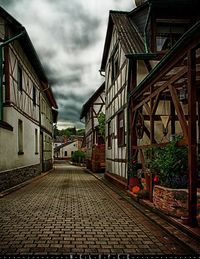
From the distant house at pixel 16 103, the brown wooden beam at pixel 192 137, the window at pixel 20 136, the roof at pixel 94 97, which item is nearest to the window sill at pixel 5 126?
the distant house at pixel 16 103

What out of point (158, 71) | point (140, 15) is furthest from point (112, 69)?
point (158, 71)

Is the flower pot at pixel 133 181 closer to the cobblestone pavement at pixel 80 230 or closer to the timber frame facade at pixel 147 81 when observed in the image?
the timber frame facade at pixel 147 81

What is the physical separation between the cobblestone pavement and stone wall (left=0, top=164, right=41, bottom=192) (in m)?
2.41

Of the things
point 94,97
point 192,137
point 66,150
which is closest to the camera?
point 192,137

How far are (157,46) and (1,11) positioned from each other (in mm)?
5736

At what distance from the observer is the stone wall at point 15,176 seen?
10.5 metres

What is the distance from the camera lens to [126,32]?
11812 mm

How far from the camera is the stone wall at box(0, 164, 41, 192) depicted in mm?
10453

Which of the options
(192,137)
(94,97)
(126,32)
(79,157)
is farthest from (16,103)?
(79,157)

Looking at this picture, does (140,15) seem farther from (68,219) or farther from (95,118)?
(95,118)

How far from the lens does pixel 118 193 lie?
10078mm

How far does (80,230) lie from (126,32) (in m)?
8.63

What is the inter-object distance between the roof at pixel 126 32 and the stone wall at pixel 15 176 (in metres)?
5.97

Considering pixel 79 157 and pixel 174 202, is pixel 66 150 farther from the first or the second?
pixel 174 202
